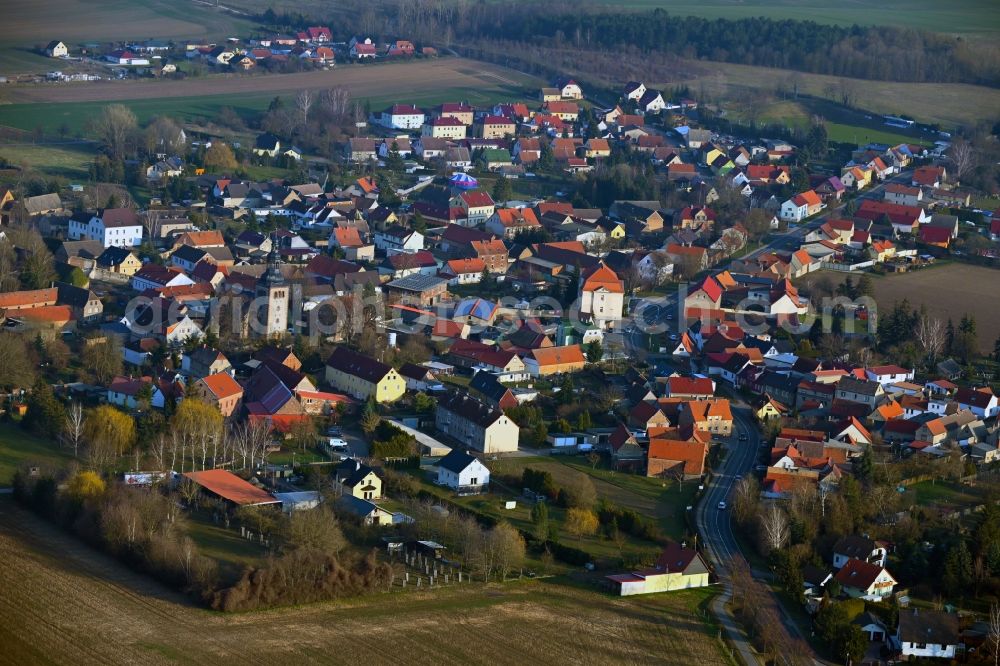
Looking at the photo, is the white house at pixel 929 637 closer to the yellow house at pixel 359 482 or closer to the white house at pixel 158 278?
the yellow house at pixel 359 482

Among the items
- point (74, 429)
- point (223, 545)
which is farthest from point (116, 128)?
point (223, 545)

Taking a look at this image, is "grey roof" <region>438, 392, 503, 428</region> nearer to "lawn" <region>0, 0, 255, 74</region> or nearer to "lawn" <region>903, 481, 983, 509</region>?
"lawn" <region>903, 481, 983, 509</region>

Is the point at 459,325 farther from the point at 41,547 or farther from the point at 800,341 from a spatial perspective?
the point at 41,547

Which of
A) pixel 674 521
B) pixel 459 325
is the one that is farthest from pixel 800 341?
pixel 674 521

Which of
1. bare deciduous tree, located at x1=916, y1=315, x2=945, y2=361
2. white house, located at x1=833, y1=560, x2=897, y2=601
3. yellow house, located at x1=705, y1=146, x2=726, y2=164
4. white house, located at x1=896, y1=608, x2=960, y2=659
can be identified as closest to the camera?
white house, located at x1=896, y1=608, x2=960, y2=659

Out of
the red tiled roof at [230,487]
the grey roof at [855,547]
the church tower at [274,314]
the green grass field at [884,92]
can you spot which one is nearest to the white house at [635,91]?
the green grass field at [884,92]

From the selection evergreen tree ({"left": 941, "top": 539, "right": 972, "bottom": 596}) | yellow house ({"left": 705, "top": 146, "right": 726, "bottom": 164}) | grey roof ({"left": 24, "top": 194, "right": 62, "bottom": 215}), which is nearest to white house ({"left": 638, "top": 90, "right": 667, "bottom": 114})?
yellow house ({"left": 705, "top": 146, "right": 726, "bottom": 164})
